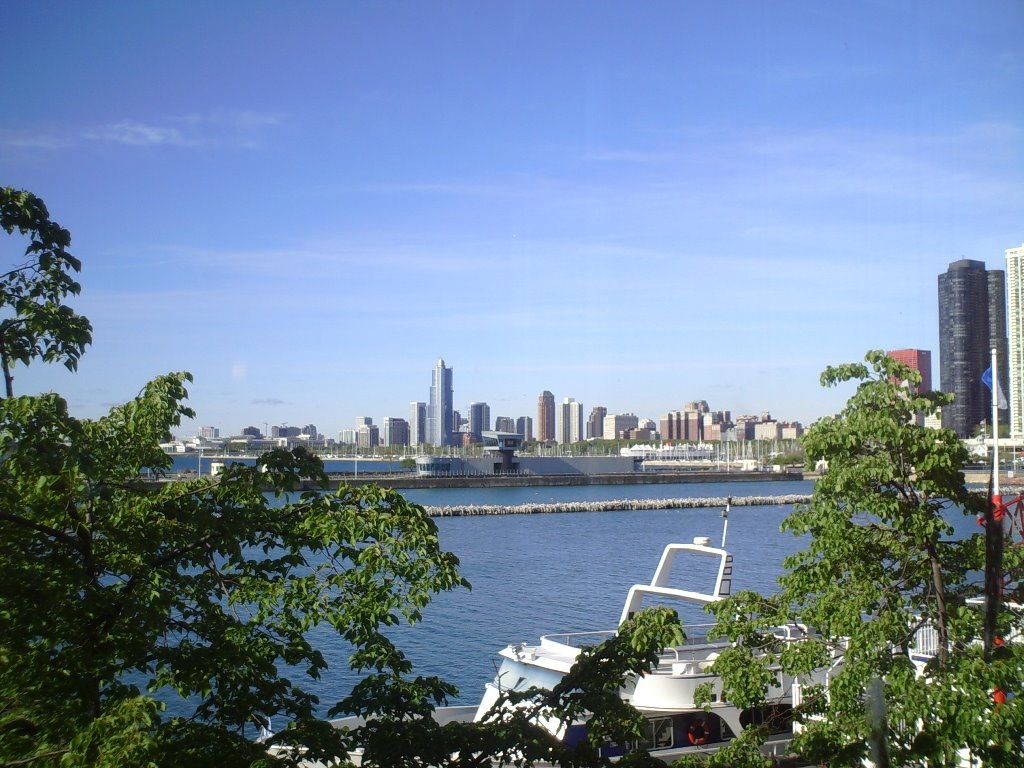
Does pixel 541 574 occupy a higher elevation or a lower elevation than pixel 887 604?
lower

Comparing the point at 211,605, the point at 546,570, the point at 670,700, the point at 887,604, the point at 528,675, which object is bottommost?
the point at 546,570

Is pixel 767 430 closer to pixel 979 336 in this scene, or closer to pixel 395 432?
pixel 395 432

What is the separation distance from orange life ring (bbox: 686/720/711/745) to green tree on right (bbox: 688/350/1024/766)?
5.32 m

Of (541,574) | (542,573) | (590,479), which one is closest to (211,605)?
(541,574)

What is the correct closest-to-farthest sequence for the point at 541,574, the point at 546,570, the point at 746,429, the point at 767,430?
the point at 541,574
the point at 546,570
the point at 767,430
the point at 746,429

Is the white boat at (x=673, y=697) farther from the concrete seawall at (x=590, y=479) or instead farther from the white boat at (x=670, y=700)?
the concrete seawall at (x=590, y=479)

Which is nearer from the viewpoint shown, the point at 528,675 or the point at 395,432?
the point at 528,675

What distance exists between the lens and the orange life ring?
11.8 metres

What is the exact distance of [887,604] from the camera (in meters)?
6.18

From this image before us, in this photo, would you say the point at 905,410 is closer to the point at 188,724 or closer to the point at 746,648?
the point at 746,648

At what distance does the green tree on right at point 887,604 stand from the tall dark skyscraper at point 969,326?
698cm

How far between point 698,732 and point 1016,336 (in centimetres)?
675

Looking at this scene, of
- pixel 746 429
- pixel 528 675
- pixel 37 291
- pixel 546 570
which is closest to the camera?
pixel 37 291

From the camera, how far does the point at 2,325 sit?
4.38 m
